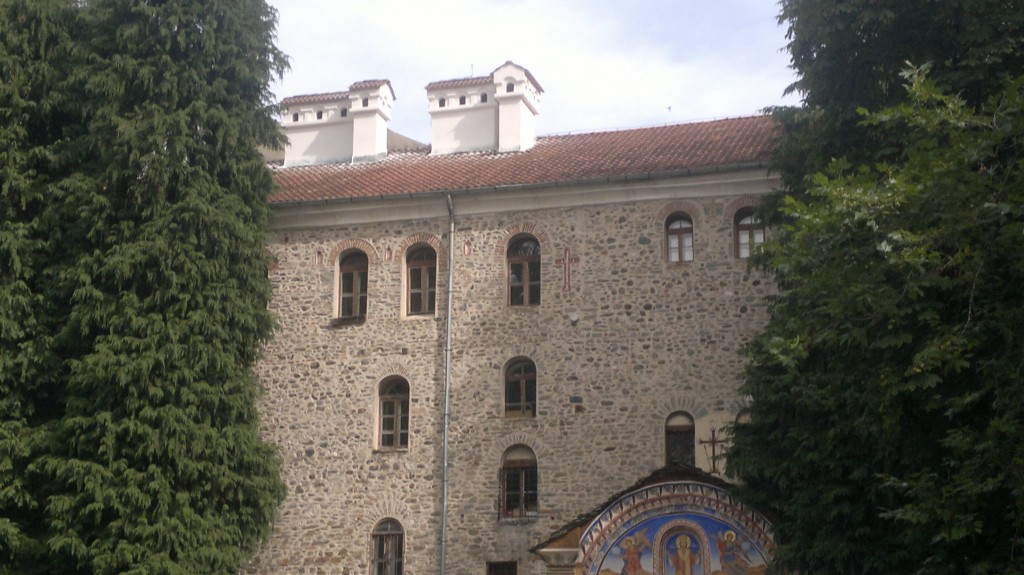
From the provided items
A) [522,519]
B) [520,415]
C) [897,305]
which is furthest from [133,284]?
[897,305]

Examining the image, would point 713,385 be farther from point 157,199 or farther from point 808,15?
point 157,199

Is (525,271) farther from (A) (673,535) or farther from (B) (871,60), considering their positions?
(B) (871,60)

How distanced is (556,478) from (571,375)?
1.80m

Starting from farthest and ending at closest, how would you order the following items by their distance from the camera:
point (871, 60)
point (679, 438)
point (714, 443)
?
point (679, 438)
point (714, 443)
point (871, 60)

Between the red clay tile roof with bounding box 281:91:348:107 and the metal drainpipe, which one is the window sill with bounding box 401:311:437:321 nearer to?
the metal drainpipe

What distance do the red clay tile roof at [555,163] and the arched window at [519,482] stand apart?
4.82 m

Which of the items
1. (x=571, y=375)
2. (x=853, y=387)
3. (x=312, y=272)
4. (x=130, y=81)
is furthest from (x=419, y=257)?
(x=853, y=387)

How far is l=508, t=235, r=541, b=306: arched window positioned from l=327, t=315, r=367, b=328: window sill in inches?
110

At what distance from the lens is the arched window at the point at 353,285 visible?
27453mm

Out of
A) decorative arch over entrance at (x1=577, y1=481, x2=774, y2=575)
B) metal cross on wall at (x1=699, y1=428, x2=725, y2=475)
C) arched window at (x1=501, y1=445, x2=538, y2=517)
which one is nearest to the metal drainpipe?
arched window at (x1=501, y1=445, x2=538, y2=517)

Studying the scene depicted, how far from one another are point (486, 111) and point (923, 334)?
1373 centimetres

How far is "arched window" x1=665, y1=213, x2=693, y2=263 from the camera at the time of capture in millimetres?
25906

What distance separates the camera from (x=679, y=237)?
26047 mm

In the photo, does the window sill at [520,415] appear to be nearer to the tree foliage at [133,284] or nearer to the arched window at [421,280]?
the arched window at [421,280]
